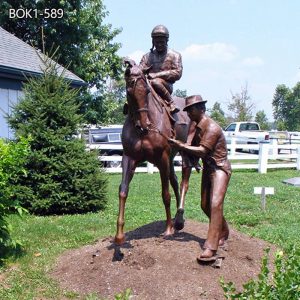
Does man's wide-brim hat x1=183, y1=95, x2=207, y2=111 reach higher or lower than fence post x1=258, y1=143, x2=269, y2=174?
higher

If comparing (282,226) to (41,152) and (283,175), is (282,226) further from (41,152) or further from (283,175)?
(283,175)

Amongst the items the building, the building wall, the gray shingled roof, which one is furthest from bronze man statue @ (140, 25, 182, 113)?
the building wall

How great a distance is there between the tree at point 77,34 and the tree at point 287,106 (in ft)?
129

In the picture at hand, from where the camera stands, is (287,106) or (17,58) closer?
(17,58)

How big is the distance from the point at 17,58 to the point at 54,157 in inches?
306

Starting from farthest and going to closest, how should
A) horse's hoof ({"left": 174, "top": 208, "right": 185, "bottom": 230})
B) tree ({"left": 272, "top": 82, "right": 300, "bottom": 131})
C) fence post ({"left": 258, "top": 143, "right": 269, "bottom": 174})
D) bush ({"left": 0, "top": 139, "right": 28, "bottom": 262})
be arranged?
tree ({"left": 272, "top": 82, "right": 300, "bottom": 131}) → fence post ({"left": 258, "top": 143, "right": 269, "bottom": 174}) → horse's hoof ({"left": 174, "top": 208, "right": 185, "bottom": 230}) → bush ({"left": 0, "top": 139, "right": 28, "bottom": 262})

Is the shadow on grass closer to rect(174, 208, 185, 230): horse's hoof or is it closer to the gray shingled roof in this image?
rect(174, 208, 185, 230): horse's hoof

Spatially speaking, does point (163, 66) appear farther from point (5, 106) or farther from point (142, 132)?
point (5, 106)

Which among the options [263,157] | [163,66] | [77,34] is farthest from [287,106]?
[163,66]

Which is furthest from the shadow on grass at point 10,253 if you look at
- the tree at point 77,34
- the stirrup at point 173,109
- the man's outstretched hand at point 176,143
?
the tree at point 77,34

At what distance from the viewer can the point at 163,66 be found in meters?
7.00

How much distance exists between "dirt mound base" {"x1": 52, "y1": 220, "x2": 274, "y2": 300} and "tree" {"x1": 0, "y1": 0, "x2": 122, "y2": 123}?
16.6m

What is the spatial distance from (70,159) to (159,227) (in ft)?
11.9

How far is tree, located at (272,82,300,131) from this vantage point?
62.6m
